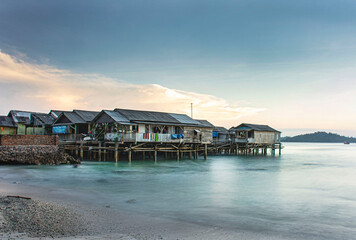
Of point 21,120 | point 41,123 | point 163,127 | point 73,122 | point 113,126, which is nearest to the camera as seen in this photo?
point 113,126

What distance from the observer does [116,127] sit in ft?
99.7

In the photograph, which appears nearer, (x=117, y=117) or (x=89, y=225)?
(x=89, y=225)

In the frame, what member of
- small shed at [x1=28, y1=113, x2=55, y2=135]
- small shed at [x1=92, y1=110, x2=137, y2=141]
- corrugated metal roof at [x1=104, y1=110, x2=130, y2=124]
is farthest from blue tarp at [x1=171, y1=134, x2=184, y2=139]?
small shed at [x1=28, y1=113, x2=55, y2=135]

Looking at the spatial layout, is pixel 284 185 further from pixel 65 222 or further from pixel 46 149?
pixel 46 149

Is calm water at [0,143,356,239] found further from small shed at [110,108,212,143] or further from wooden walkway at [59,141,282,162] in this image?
small shed at [110,108,212,143]

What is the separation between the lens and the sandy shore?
7.92 meters

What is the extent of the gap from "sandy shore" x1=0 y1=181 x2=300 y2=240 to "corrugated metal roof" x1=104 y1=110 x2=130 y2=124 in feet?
60.8

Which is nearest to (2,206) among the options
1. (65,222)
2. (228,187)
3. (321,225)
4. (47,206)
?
(47,206)

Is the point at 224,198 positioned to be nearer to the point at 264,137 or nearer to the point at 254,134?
the point at 254,134

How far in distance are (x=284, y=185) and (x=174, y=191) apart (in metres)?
8.58

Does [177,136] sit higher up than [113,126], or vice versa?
[113,126]

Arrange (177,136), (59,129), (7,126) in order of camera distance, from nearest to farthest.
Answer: (177,136) < (59,129) < (7,126)

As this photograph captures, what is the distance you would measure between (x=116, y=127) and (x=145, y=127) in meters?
3.24

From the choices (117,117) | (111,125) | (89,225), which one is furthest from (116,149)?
(89,225)
